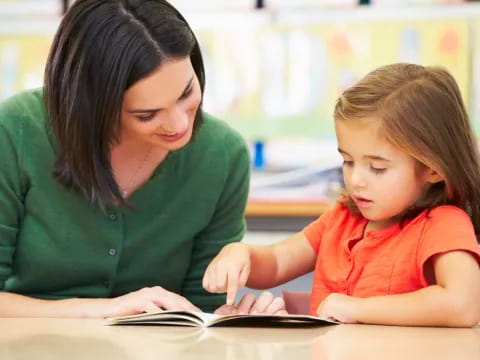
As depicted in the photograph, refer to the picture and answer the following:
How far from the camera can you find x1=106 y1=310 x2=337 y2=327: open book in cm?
118

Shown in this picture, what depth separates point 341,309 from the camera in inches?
48.6

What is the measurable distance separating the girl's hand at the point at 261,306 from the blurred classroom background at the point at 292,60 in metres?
1.19

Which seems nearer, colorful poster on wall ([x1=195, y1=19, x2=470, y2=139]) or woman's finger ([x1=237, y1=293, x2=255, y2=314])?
woman's finger ([x1=237, y1=293, x2=255, y2=314])

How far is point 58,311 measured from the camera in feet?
4.48

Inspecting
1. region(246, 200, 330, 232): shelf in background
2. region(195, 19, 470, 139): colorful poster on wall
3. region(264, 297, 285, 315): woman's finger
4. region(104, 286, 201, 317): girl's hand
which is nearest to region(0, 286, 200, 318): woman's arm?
region(104, 286, 201, 317): girl's hand

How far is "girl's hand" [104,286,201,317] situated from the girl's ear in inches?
16.9

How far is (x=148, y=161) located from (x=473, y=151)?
59 cm

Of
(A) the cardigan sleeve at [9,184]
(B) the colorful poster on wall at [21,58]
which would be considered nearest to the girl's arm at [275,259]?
(A) the cardigan sleeve at [9,184]

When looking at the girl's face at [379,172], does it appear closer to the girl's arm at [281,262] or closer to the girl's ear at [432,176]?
the girl's ear at [432,176]

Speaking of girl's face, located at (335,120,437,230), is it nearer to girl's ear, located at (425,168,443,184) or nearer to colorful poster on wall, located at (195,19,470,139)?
girl's ear, located at (425,168,443,184)

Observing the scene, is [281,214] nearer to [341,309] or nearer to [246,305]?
[246,305]

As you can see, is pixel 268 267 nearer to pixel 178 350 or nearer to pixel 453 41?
pixel 178 350

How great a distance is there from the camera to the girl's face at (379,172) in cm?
131

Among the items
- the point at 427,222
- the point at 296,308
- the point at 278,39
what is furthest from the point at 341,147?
the point at 278,39
